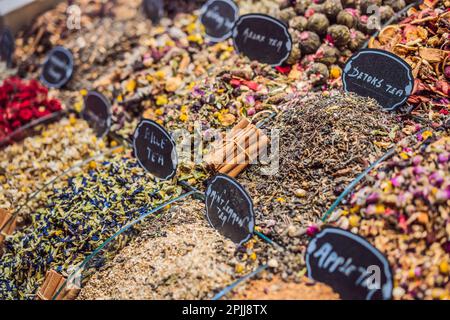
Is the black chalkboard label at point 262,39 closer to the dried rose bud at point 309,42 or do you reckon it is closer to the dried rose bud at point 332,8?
the dried rose bud at point 309,42

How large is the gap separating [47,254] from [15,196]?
0.48 metres

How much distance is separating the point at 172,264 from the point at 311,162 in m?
0.56

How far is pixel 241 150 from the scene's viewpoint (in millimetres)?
1743

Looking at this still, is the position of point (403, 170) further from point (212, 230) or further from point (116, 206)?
point (116, 206)

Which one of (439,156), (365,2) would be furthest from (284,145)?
(365,2)

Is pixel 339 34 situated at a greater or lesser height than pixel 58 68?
greater

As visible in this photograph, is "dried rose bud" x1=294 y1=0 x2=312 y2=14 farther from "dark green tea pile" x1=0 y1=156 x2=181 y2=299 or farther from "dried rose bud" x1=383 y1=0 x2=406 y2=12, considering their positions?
"dark green tea pile" x1=0 y1=156 x2=181 y2=299

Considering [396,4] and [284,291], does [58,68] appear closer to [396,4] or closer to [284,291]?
[396,4]

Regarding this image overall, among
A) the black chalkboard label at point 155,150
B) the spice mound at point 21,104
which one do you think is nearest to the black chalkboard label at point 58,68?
the spice mound at point 21,104

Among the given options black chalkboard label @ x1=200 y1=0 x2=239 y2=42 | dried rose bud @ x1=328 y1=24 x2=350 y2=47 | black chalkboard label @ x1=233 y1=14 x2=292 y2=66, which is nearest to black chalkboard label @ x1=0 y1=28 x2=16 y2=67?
black chalkboard label @ x1=200 y1=0 x2=239 y2=42

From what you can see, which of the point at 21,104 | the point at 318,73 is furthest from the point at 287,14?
the point at 21,104

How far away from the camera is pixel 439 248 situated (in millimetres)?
1288

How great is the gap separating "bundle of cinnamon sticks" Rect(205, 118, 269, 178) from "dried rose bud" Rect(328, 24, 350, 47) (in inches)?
24.4

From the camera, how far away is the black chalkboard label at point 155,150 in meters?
1.87
